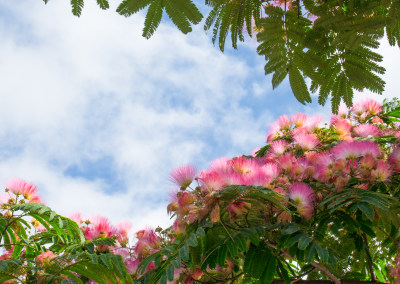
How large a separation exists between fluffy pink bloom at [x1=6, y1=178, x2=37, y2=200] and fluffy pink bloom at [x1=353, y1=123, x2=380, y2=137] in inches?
93.6

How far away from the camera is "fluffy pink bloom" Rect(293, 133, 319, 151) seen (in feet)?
9.97

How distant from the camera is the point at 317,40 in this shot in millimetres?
2930

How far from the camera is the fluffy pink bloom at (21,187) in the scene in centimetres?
323

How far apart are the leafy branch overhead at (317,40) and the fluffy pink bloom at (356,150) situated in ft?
1.22

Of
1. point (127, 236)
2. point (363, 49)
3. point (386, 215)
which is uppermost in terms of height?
point (363, 49)

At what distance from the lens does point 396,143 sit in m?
2.89

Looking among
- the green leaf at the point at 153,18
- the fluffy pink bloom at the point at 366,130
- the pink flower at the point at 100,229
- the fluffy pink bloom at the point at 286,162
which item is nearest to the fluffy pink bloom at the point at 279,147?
the fluffy pink bloom at the point at 286,162

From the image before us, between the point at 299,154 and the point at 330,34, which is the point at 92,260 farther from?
the point at 330,34

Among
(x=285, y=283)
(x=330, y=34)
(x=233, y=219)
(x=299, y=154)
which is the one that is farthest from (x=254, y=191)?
(x=330, y=34)

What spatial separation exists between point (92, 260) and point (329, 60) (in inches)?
74.5

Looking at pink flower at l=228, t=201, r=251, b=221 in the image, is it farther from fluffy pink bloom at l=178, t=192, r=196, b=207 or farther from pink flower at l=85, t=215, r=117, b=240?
pink flower at l=85, t=215, r=117, b=240

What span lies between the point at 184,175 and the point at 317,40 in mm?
1307

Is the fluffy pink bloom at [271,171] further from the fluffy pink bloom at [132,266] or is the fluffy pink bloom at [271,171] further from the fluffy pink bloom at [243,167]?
the fluffy pink bloom at [132,266]

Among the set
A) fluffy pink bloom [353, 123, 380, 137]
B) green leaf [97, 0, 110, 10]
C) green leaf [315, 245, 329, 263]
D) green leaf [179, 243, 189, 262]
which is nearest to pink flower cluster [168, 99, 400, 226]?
fluffy pink bloom [353, 123, 380, 137]
